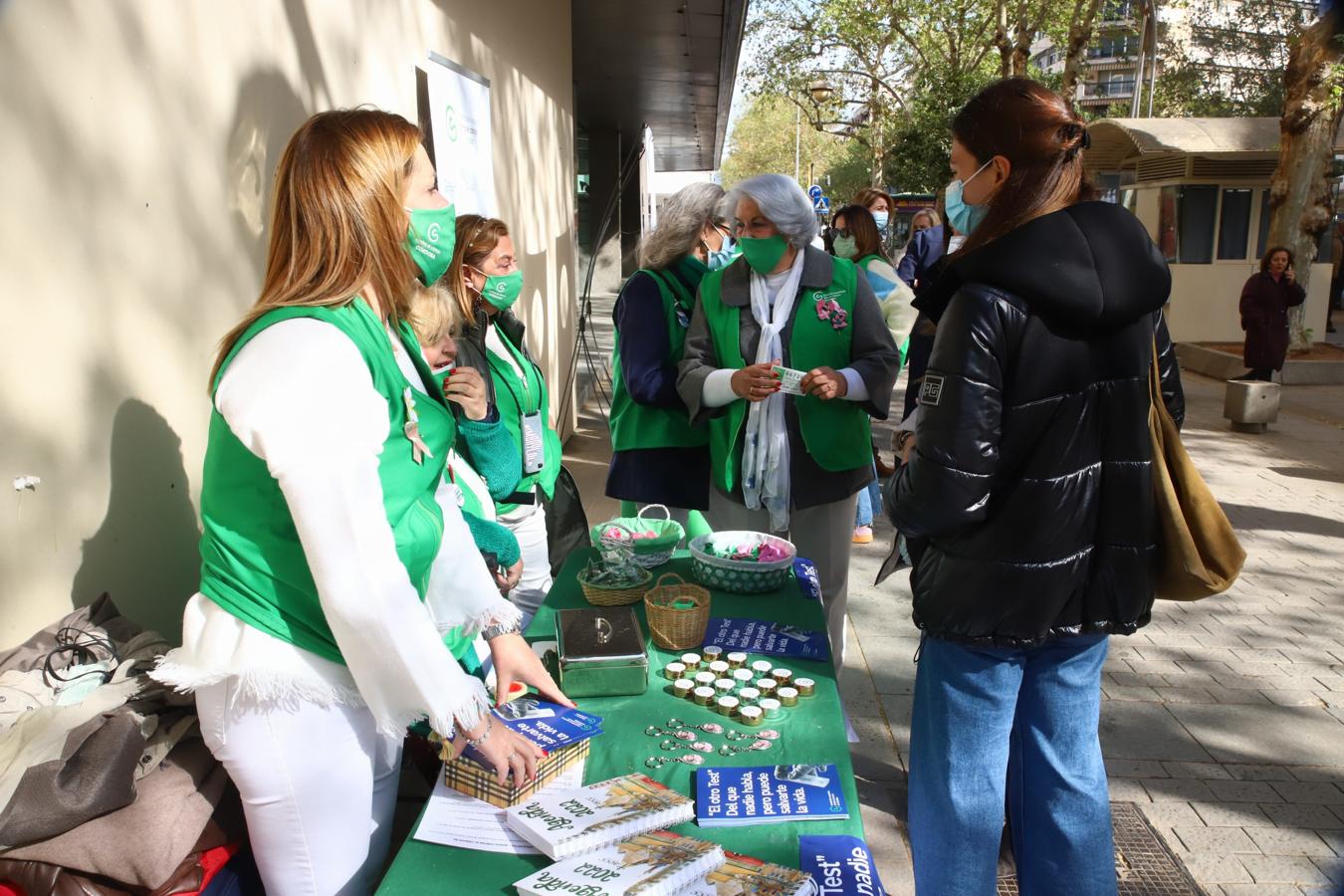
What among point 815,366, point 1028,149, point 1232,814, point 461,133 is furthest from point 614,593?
point 461,133

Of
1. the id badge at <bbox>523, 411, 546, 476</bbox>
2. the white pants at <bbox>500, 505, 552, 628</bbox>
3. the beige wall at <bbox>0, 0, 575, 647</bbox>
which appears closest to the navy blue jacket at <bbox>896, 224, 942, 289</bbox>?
the id badge at <bbox>523, 411, 546, 476</bbox>

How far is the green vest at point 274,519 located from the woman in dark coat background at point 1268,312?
463 inches

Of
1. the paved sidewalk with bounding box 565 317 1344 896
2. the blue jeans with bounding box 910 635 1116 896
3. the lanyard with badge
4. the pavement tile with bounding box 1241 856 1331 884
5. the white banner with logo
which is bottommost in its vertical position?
the paved sidewalk with bounding box 565 317 1344 896

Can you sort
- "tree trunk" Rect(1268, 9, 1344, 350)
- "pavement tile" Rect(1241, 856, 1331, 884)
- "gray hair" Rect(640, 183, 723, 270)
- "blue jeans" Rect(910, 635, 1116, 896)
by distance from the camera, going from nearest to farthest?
"blue jeans" Rect(910, 635, 1116, 896) → "pavement tile" Rect(1241, 856, 1331, 884) → "gray hair" Rect(640, 183, 723, 270) → "tree trunk" Rect(1268, 9, 1344, 350)

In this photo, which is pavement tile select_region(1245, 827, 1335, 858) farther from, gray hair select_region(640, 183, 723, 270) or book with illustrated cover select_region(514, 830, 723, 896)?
gray hair select_region(640, 183, 723, 270)

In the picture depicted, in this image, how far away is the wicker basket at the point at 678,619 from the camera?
2342 mm

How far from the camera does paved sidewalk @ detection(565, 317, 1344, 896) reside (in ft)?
10.0

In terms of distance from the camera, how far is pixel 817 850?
1632mm

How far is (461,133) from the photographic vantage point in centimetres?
482

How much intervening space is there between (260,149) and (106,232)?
Result: 0.87m

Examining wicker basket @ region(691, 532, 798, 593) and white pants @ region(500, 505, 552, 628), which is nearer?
wicker basket @ region(691, 532, 798, 593)

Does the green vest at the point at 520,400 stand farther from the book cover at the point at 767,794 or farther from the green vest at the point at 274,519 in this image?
the book cover at the point at 767,794

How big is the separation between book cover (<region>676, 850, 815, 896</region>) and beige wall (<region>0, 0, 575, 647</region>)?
1423 millimetres

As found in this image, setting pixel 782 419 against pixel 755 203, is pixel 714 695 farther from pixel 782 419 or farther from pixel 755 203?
pixel 755 203
